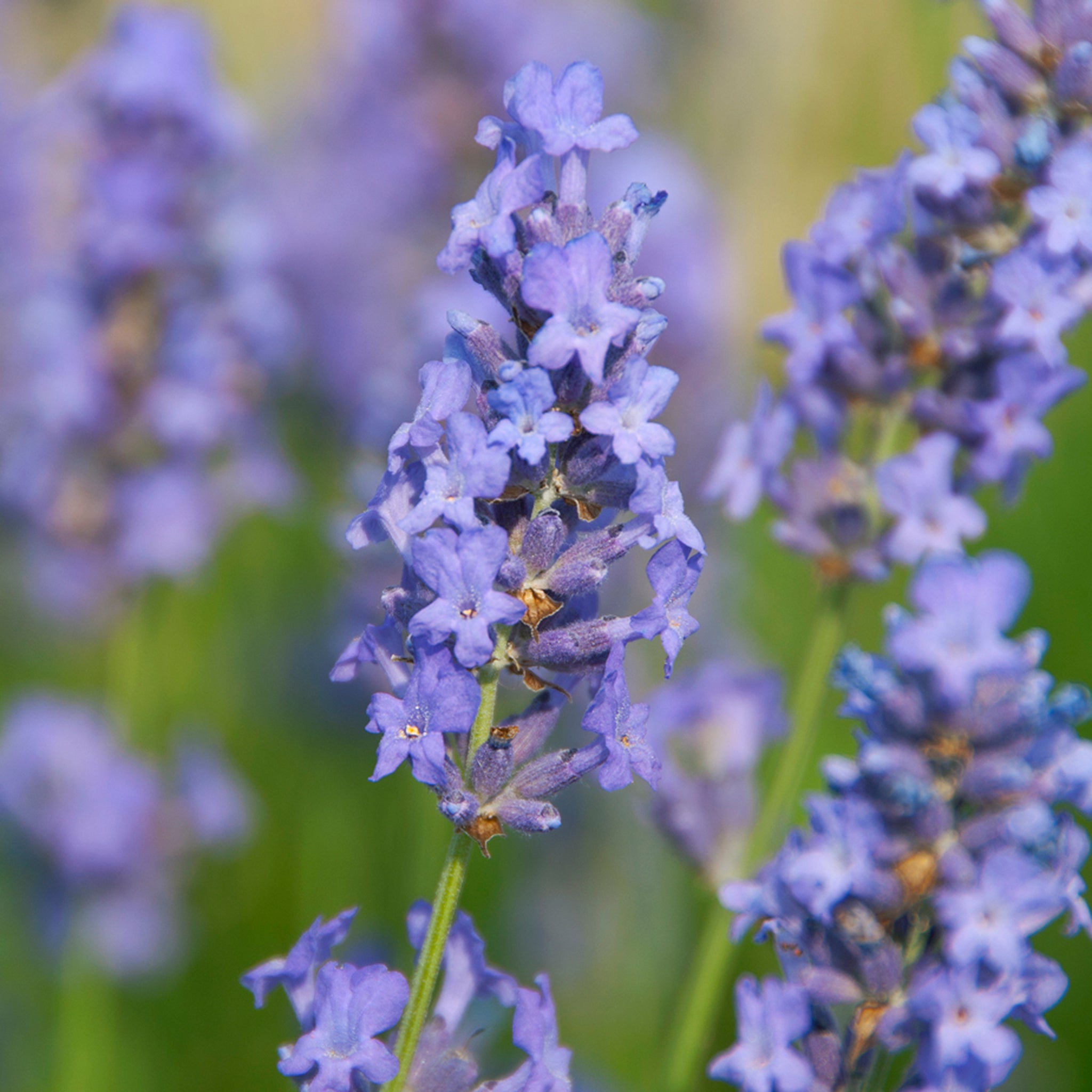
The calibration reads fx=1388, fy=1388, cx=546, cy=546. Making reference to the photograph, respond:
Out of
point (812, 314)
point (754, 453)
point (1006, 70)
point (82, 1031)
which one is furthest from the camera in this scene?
point (82, 1031)

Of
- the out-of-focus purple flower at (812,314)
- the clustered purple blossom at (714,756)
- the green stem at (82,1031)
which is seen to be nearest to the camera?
the out-of-focus purple flower at (812,314)

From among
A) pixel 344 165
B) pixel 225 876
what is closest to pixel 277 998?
pixel 225 876

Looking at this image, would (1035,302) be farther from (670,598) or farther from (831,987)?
(831,987)

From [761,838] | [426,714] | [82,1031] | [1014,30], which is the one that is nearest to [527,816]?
[426,714]

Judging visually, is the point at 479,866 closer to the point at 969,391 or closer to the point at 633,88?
the point at 969,391

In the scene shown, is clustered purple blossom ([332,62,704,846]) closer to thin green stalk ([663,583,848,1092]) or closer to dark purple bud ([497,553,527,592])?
dark purple bud ([497,553,527,592])

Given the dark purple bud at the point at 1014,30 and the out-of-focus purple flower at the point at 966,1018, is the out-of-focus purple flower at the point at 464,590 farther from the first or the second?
the dark purple bud at the point at 1014,30

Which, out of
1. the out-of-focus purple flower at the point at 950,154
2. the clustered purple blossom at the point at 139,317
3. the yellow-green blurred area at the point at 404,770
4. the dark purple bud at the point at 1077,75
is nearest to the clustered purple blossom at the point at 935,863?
the out-of-focus purple flower at the point at 950,154
